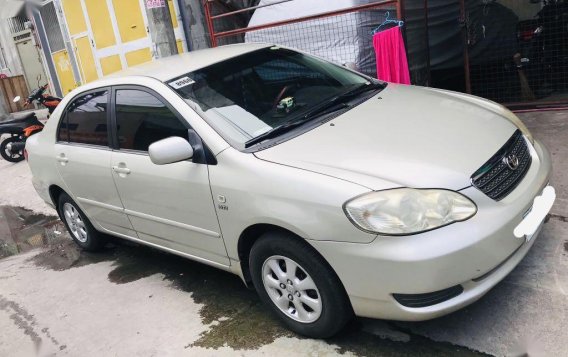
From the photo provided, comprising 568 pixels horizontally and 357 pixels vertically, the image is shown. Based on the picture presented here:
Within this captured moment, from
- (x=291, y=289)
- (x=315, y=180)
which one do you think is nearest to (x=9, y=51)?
(x=291, y=289)

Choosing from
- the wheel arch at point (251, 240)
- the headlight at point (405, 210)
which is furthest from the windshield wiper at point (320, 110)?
the headlight at point (405, 210)

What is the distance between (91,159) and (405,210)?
266 cm

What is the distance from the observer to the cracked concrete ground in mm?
2730

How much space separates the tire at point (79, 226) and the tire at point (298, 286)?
2.31m

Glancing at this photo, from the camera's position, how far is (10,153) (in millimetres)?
9805

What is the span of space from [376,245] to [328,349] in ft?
2.48

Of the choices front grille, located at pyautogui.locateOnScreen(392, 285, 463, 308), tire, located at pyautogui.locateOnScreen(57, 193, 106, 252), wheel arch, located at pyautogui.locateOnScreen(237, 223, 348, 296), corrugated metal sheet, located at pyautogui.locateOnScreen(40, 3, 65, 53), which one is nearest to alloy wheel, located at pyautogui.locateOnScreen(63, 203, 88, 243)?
tire, located at pyautogui.locateOnScreen(57, 193, 106, 252)

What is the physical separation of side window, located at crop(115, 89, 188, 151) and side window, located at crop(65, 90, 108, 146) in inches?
9.3

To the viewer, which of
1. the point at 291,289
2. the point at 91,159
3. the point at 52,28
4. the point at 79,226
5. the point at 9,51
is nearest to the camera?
the point at 291,289

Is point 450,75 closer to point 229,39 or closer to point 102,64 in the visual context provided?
point 229,39

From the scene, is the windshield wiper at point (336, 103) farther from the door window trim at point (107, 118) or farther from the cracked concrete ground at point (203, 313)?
the door window trim at point (107, 118)

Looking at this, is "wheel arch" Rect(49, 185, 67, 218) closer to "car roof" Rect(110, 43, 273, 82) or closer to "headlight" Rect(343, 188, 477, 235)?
"car roof" Rect(110, 43, 273, 82)

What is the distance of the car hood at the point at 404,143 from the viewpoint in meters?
2.54

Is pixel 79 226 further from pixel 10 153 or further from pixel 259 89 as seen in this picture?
pixel 10 153
